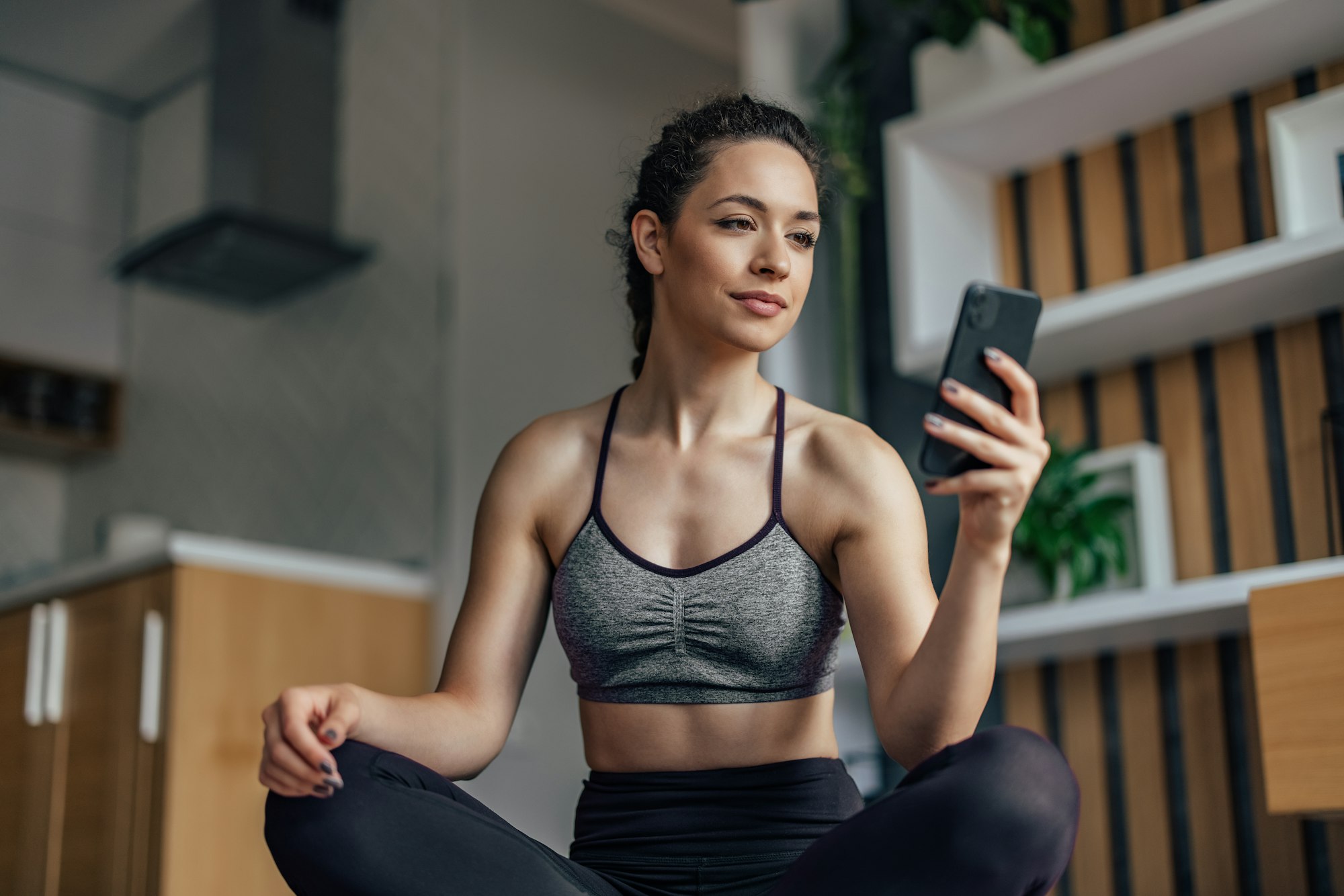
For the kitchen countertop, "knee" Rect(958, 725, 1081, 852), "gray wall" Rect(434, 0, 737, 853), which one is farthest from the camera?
"gray wall" Rect(434, 0, 737, 853)

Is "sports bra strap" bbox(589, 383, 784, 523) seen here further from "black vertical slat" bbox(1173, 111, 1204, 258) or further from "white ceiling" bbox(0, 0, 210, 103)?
"white ceiling" bbox(0, 0, 210, 103)

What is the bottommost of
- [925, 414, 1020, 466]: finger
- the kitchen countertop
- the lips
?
[925, 414, 1020, 466]: finger

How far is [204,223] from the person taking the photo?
3.31m

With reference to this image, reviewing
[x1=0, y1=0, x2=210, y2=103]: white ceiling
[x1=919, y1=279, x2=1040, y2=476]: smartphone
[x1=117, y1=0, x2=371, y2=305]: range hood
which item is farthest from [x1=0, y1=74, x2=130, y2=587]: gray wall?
[x1=919, y1=279, x2=1040, y2=476]: smartphone

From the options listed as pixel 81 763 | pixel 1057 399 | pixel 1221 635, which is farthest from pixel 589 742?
pixel 81 763

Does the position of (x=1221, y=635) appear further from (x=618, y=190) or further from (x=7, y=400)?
(x=7, y=400)

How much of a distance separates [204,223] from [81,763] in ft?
4.21

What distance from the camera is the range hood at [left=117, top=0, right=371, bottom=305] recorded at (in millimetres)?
3473

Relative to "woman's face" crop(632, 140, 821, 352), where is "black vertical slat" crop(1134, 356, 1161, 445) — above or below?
above

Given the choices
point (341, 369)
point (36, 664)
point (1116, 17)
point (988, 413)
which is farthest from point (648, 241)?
point (341, 369)

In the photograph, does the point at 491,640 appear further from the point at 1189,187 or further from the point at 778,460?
the point at 1189,187

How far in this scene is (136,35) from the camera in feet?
13.0

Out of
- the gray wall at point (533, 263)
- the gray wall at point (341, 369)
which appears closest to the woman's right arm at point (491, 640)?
the gray wall at point (533, 263)

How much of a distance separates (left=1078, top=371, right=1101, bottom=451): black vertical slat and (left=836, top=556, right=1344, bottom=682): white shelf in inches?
12.0
